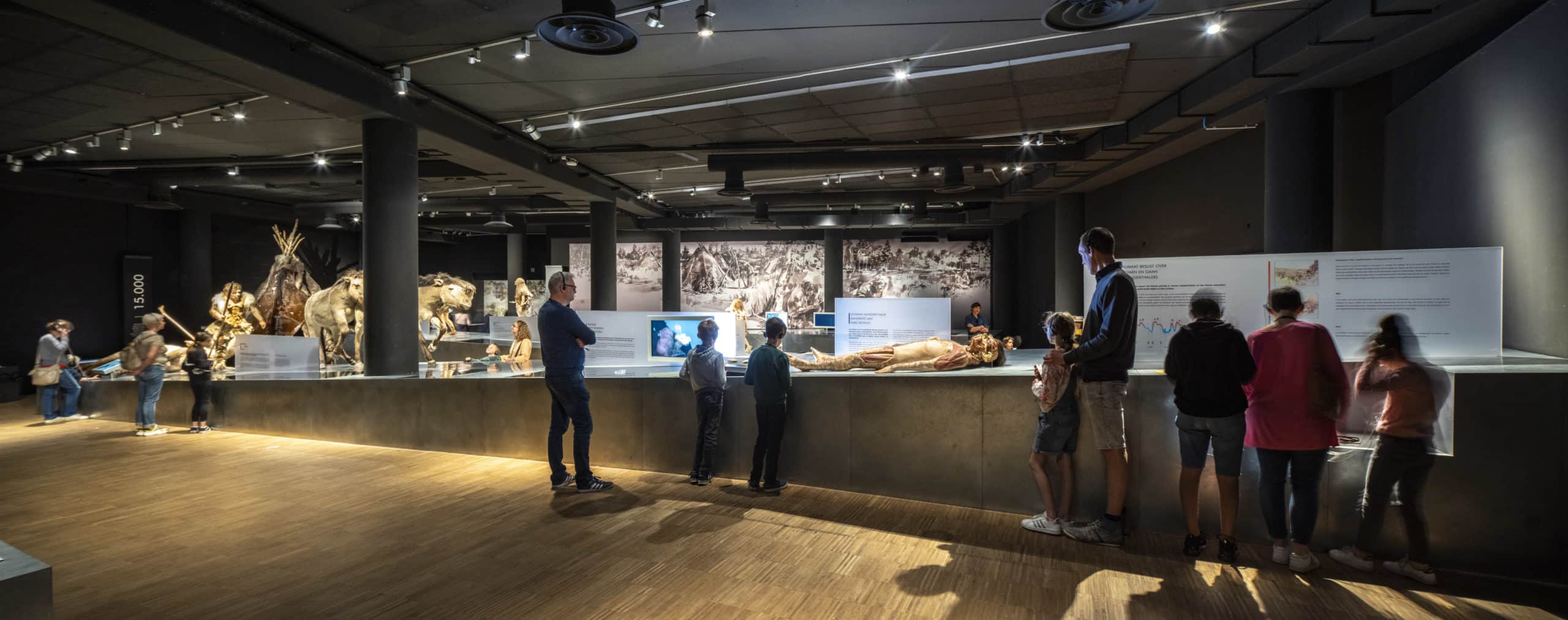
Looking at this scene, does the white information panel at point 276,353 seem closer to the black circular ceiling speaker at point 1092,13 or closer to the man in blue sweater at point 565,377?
the man in blue sweater at point 565,377

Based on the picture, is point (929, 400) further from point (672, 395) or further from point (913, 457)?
point (672, 395)

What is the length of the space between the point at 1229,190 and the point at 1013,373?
Result: 220 inches

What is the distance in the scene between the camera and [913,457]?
4.62 m

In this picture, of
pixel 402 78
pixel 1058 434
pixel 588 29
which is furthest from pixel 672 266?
pixel 1058 434

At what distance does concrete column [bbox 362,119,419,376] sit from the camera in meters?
6.94

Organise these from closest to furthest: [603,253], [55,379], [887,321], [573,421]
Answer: [573,421], [887,321], [55,379], [603,253]

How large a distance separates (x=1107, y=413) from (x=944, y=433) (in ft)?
3.59

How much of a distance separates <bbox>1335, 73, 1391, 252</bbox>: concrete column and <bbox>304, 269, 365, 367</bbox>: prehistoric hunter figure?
10953 millimetres

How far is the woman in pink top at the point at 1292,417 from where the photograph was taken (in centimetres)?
329

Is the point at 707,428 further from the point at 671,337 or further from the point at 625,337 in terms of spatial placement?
the point at 625,337

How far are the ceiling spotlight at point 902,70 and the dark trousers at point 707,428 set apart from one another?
11.8 feet

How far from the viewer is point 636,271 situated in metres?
19.9

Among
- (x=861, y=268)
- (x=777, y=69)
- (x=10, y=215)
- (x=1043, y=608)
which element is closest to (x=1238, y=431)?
(x=1043, y=608)

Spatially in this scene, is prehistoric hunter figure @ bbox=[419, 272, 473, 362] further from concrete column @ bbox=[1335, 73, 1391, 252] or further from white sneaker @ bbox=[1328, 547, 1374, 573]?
concrete column @ bbox=[1335, 73, 1391, 252]
